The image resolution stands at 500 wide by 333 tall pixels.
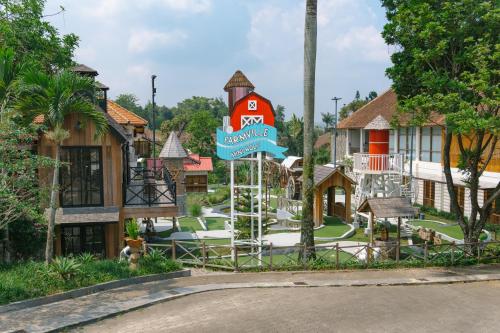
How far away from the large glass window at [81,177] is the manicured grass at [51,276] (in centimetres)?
393

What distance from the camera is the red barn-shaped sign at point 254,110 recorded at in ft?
56.2

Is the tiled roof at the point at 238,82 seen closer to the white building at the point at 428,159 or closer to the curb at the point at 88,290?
the curb at the point at 88,290

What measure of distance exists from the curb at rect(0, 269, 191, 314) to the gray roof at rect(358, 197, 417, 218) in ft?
26.6

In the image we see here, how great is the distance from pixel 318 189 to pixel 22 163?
65.4 feet

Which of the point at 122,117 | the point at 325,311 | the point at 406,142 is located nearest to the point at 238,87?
the point at 122,117

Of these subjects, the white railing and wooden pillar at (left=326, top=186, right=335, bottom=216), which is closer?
the white railing

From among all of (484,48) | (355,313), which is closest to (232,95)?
(484,48)

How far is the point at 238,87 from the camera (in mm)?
18859

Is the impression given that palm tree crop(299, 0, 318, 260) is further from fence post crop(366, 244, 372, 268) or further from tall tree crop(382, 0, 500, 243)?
tall tree crop(382, 0, 500, 243)

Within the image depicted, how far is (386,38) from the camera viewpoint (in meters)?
17.8

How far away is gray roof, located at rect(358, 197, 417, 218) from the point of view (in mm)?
18141

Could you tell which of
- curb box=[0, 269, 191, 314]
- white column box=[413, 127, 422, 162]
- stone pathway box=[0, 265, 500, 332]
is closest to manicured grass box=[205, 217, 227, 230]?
stone pathway box=[0, 265, 500, 332]

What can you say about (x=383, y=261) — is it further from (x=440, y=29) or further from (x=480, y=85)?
(x=440, y=29)

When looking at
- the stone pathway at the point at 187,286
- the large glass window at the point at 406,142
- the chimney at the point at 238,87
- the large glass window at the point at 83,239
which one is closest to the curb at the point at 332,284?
the stone pathway at the point at 187,286
